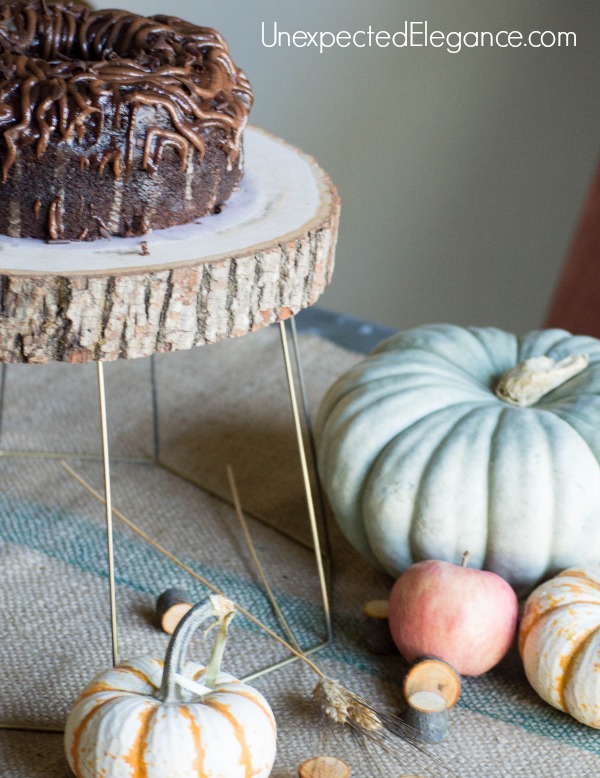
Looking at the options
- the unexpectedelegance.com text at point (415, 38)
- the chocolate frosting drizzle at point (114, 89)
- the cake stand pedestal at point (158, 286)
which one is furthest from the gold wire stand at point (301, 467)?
the unexpectedelegance.com text at point (415, 38)

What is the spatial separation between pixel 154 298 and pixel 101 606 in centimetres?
56

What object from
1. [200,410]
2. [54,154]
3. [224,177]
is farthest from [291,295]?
[200,410]

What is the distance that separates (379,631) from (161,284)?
1.99 ft

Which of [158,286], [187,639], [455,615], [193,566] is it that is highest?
[158,286]

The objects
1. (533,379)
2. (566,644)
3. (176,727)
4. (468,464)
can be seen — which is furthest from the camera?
(533,379)

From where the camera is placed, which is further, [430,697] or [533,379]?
[533,379]

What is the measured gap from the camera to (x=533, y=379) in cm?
149

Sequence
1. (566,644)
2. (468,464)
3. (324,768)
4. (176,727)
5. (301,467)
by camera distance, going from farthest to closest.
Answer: (301,467)
(468,464)
(566,644)
(324,768)
(176,727)

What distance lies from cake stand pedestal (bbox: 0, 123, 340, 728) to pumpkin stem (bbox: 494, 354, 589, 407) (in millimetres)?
357

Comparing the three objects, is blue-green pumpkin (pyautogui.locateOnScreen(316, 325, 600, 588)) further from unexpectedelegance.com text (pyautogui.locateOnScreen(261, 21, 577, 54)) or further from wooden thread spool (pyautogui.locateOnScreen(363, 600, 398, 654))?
unexpectedelegance.com text (pyautogui.locateOnScreen(261, 21, 577, 54))

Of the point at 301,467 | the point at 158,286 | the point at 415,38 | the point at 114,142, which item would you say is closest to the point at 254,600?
the point at 301,467

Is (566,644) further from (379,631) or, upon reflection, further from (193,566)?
(193,566)

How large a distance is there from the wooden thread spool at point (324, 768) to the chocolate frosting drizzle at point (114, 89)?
0.73 m

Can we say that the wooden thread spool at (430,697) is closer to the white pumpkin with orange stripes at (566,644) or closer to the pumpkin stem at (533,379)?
the white pumpkin with orange stripes at (566,644)
